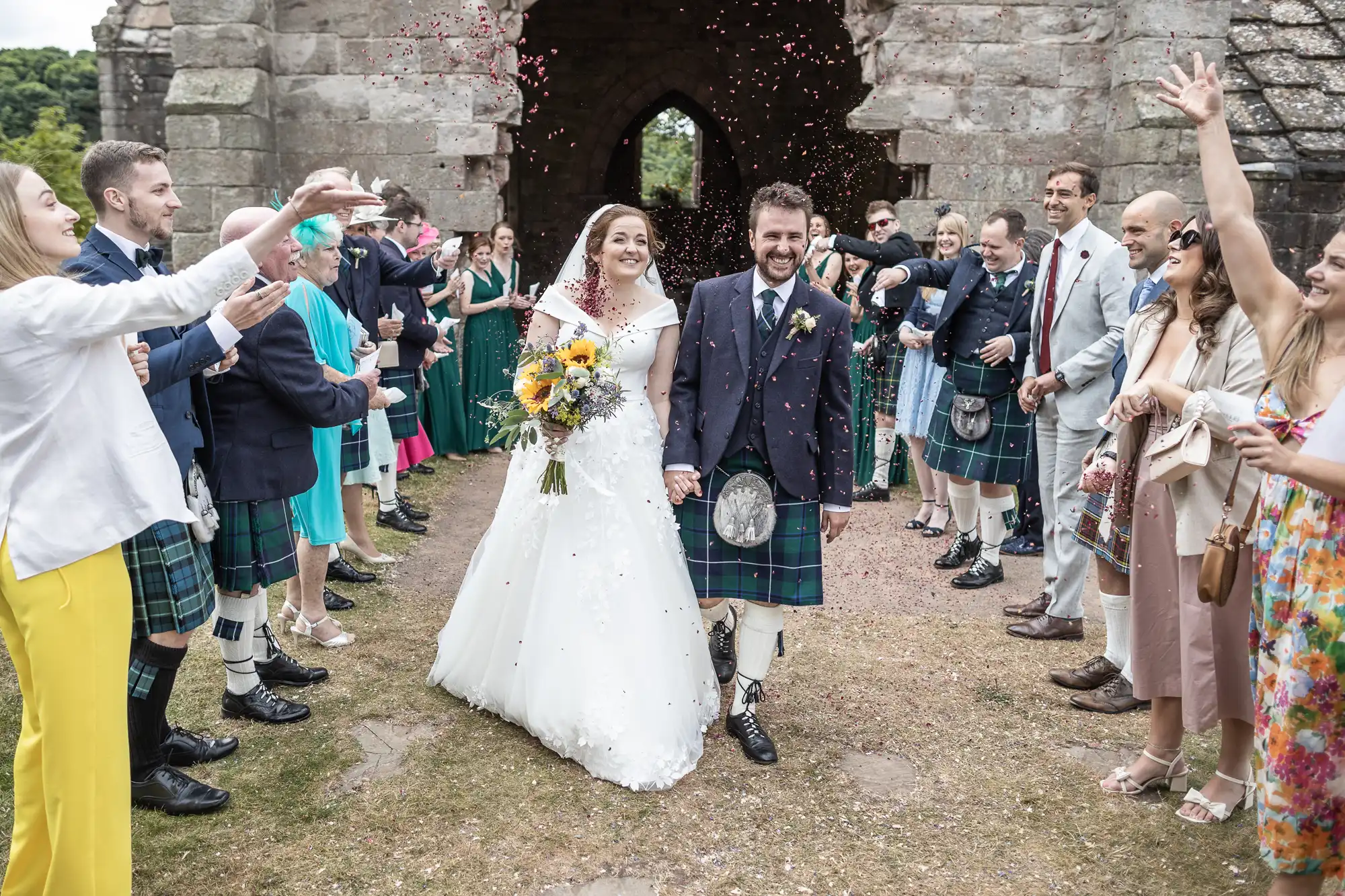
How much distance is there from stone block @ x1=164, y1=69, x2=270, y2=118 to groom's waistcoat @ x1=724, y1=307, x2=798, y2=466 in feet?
21.5

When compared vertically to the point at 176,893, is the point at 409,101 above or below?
above

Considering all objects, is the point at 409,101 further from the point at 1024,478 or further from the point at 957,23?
the point at 1024,478

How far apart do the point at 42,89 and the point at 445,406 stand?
29.0 meters

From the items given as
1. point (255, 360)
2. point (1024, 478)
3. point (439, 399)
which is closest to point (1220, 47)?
point (1024, 478)

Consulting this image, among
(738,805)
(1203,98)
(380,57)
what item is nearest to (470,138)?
(380,57)

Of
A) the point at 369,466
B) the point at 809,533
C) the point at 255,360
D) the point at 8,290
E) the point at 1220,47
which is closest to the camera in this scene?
the point at 8,290

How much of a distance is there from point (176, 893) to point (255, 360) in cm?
176

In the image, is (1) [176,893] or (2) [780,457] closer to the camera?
(1) [176,893]

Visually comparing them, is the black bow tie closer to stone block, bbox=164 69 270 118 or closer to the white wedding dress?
the white wedding dress

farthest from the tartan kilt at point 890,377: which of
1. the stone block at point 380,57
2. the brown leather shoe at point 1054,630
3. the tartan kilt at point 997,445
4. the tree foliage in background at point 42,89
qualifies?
the tree foliage in background at point 42,89

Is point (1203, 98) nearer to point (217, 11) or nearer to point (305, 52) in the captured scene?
point (305, 52)

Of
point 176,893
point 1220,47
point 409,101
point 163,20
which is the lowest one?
point 176,893

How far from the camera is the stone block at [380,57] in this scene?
8703 mm

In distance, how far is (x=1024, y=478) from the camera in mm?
6648
